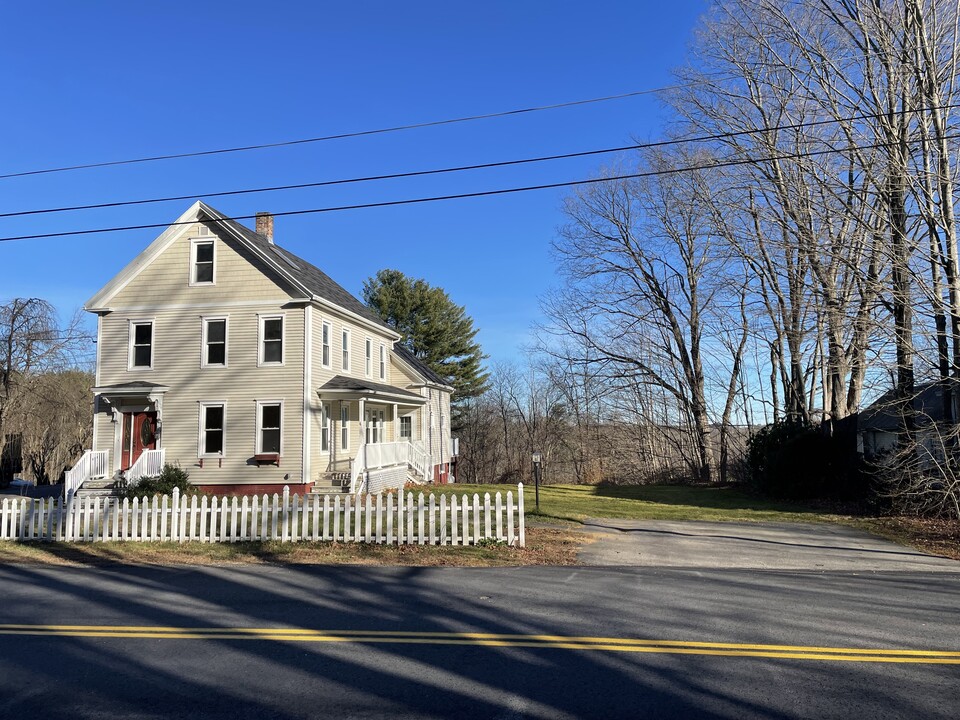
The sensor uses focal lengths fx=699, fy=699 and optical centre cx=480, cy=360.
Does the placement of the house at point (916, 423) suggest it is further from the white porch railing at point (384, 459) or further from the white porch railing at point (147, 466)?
the white porch railing at point (147, 466)

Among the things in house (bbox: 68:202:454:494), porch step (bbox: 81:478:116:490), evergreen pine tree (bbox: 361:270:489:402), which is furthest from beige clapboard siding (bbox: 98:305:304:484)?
evergreen pine tree (bbox: 361:270:489:402)

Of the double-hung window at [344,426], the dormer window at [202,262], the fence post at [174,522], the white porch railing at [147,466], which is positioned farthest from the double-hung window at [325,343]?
the fence post at [174,522]

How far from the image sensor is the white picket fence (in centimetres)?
1220

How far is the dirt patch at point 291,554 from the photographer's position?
11141 millimetres

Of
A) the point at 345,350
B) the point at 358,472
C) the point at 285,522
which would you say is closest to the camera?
the point at 285,522

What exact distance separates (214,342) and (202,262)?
9.08 feet

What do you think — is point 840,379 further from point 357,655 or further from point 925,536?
point 357,655

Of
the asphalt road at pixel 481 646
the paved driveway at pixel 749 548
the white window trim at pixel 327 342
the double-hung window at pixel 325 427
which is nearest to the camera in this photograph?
the asphalt road at pixel 481 646

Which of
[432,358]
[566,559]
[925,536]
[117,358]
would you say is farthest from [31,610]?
[432,358]

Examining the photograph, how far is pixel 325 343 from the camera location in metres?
24.0

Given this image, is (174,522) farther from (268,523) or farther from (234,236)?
(234,236)

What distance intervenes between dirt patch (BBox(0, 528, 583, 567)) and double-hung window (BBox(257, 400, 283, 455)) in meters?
9.33

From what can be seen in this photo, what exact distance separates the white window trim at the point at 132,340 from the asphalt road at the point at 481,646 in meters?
14.3

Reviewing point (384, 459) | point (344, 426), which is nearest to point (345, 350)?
point (344, 426)
